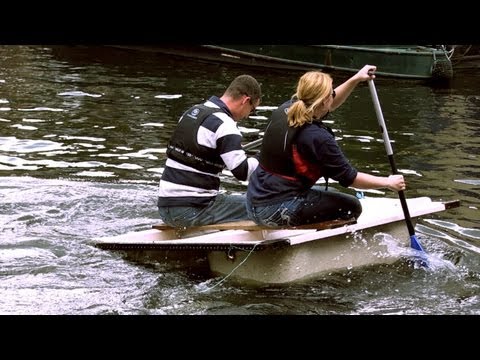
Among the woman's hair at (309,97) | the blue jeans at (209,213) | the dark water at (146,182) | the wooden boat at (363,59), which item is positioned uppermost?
the woman's hair at (309,97)

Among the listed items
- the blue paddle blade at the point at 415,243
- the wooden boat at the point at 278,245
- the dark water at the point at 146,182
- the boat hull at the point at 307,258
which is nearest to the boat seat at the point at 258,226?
the wooden boat at the point at 278,245

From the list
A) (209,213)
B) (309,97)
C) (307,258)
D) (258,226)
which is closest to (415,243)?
(307,258)

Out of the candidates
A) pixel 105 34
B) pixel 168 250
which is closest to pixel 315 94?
pixel 168 250

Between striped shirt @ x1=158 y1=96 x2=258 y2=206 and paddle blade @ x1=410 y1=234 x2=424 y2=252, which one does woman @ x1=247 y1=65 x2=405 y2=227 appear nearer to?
striped shirt @ x1=158 y1=96 x2=258 y2=206

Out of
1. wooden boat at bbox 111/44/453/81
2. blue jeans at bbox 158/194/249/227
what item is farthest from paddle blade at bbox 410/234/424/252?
wooden boat at bbox 111/44/453/81

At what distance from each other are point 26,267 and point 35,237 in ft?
2.43

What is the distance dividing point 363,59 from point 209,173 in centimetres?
1162

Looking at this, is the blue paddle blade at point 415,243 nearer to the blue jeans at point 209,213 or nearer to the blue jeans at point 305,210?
the blue jeans at point 305,210

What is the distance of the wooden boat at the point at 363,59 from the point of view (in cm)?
1714

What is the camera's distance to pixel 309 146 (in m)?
6.06

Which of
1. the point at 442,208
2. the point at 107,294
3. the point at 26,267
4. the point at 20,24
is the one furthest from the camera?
the point at 442,208

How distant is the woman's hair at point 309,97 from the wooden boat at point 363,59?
35.9 ft

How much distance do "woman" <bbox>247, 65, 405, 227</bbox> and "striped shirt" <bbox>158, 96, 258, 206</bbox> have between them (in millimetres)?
188
